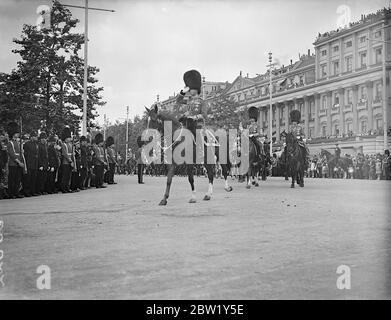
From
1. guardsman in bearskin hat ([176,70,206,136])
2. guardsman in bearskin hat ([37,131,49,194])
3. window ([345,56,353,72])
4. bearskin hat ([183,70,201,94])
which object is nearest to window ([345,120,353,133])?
window ([345,56,353,72])

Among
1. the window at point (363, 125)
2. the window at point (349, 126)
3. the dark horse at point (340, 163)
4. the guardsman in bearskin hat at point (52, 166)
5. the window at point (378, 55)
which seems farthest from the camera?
the window at point (349, 126)

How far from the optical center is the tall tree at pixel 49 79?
64.2 ft

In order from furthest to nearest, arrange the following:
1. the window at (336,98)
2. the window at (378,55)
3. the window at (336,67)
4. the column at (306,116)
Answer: the column at (306,116) → the window at (336,98) → the window at (336,67) → the window at (378,55)

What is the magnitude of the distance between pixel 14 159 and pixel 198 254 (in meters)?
12.2

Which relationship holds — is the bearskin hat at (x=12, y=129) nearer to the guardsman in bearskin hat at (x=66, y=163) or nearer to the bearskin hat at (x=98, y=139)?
the guardsman in bearskin hat at (x=66, y=163)

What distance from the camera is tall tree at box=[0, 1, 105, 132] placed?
19.6m

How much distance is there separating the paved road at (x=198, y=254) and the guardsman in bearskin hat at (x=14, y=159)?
623 centimetres

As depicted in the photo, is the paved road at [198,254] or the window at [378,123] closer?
the paved road at [198,254]

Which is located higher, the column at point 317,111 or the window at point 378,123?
the column at point 317,111

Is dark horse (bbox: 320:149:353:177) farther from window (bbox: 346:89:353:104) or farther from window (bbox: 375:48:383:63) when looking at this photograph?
window (bbox: 346:89:353:104)

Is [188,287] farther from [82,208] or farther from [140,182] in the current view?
[140,182]

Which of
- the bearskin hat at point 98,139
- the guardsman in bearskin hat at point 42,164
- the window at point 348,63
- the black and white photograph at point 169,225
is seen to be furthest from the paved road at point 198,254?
the window at point 348,63
